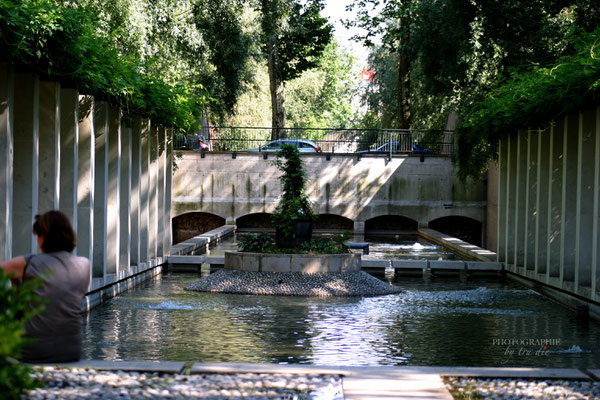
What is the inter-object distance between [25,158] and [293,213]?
24.4 feet

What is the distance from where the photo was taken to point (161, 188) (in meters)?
20.4

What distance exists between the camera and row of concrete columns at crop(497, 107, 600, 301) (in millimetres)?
13961

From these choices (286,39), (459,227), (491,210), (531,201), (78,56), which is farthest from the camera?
(286,39)

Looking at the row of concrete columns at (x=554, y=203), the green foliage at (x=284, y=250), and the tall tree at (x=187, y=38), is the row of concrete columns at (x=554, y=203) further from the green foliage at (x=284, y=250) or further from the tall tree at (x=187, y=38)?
the tall tree at (x=187, y=38)

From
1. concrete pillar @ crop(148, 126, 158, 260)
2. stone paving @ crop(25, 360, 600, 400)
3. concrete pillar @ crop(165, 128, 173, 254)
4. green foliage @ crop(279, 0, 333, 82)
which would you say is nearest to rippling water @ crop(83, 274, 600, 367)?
stone paving @ crop(25, 360, 600, 400)

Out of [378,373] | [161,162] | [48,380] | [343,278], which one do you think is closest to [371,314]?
[343,278]

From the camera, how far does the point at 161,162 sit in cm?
2041

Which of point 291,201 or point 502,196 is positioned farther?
point 502,196

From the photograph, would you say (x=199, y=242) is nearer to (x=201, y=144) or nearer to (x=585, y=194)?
(x=201, y=144)

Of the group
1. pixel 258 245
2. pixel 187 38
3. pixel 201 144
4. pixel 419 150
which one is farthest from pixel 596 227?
pixel 201 144

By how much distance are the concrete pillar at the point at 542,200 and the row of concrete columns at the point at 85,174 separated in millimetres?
8354

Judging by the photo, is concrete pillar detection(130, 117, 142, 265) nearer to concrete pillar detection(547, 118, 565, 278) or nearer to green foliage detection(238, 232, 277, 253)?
green foliage detection(238, 232, 277, 253)

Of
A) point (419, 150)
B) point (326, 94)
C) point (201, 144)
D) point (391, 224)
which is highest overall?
point (326, 94)

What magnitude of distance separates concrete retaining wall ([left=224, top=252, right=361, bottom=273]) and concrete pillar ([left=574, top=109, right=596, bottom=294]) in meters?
4.83
